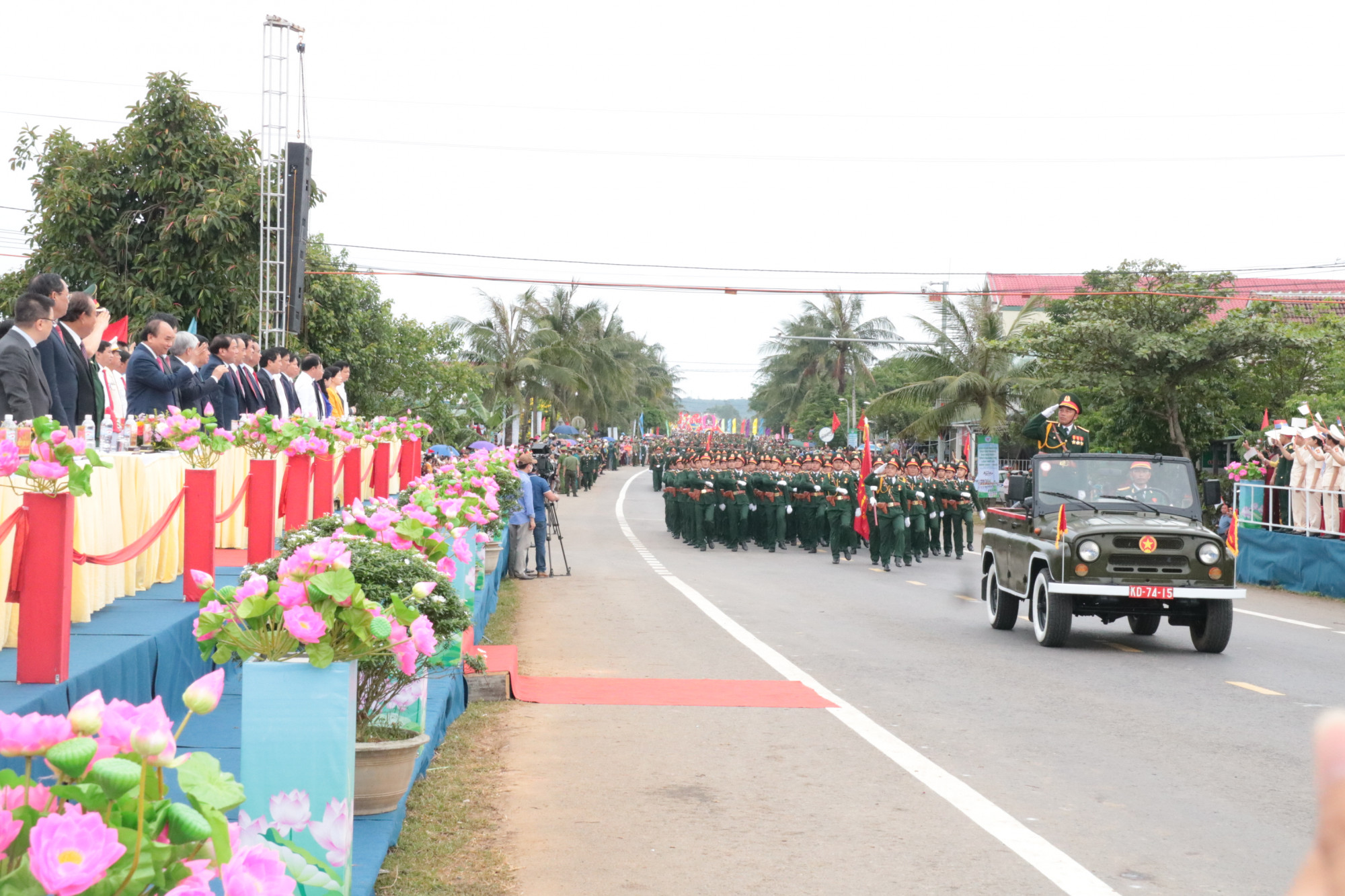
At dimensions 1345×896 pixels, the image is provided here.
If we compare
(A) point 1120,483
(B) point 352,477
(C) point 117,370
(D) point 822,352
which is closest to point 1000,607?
(A) point 1120,483

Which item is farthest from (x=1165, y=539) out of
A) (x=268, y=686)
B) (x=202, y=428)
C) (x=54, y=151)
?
(x=54, y=151)

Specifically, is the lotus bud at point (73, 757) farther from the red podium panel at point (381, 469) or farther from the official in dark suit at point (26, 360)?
the red podium panel at point (381, 469)

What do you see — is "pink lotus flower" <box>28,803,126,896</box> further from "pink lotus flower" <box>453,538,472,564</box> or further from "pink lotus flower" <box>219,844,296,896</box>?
"pink lotus flower" <box>453,538,472,564</box>

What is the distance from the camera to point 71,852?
1.84 m

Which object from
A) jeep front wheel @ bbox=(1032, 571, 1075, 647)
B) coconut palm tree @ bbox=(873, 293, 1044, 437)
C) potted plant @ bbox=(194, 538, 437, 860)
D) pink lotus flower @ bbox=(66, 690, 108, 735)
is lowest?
jeep front wheel @ bbox=(1032, 571, 1075, 647)

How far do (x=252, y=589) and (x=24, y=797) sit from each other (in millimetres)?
2501

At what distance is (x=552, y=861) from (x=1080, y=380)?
100 ft

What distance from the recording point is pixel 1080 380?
33938mm

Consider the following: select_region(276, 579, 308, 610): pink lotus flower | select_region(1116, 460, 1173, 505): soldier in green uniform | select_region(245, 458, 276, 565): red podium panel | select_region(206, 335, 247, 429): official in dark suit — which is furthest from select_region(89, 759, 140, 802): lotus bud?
select_region(1116, 460, 1173, 505): soldier in green uniform

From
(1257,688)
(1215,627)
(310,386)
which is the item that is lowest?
(1257,688)

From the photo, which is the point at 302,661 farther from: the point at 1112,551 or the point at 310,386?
the point at 310,386

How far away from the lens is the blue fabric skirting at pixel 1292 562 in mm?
19453

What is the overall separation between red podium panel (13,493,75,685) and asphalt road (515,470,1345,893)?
2.16 metres

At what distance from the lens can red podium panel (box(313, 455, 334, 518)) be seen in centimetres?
1088
